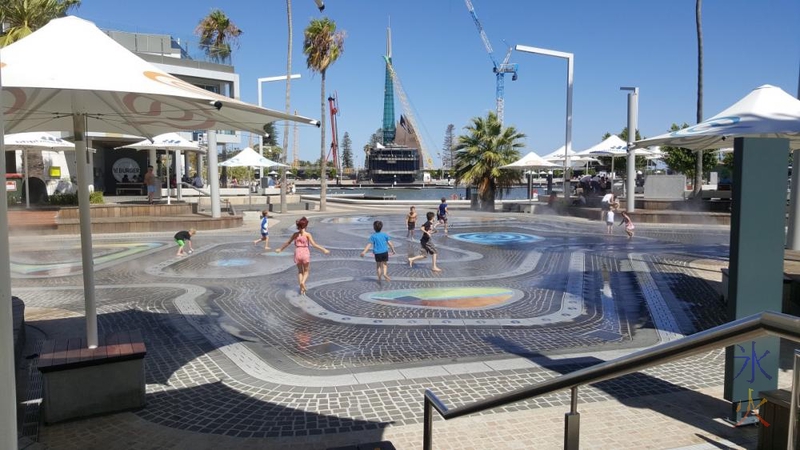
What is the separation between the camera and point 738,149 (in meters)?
4.84

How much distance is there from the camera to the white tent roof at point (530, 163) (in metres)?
31.4

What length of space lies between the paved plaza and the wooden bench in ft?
0.52

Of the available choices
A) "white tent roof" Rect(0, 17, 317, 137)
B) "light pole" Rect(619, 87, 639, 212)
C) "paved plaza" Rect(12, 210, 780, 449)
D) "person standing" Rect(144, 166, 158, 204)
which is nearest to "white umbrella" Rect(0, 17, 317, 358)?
"white tent roof" Rect(0, 17, 317, 137)

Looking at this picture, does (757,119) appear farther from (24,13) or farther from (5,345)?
(24,13)

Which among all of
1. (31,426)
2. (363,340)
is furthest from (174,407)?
(363,340)

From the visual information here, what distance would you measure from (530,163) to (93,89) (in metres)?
29.7

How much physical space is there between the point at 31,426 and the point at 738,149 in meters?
6.62

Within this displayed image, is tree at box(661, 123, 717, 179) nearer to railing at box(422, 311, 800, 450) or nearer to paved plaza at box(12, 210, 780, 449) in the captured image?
paved plaza at box(12, 210, 780, 449)

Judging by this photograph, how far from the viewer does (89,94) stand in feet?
16.7

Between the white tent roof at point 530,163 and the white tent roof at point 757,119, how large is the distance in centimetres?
2157

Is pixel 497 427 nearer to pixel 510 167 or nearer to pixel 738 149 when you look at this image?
pixel 738 149

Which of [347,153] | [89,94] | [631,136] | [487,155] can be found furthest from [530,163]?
[347,153]

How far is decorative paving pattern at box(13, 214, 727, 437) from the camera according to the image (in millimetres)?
5508

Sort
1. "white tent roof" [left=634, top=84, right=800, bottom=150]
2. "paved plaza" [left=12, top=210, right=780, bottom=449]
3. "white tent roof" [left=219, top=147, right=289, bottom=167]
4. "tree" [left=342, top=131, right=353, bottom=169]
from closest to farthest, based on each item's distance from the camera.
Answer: "paved plaza" [left=12, top=210, right=780, bottom=449], "white tent roof" [left=634, top=84, right=800, bottom=150], "white tent roof" [left=219, top=147, right=289, bottom=167], "tree" [left=342, top=131, right=353, bottom=169]
